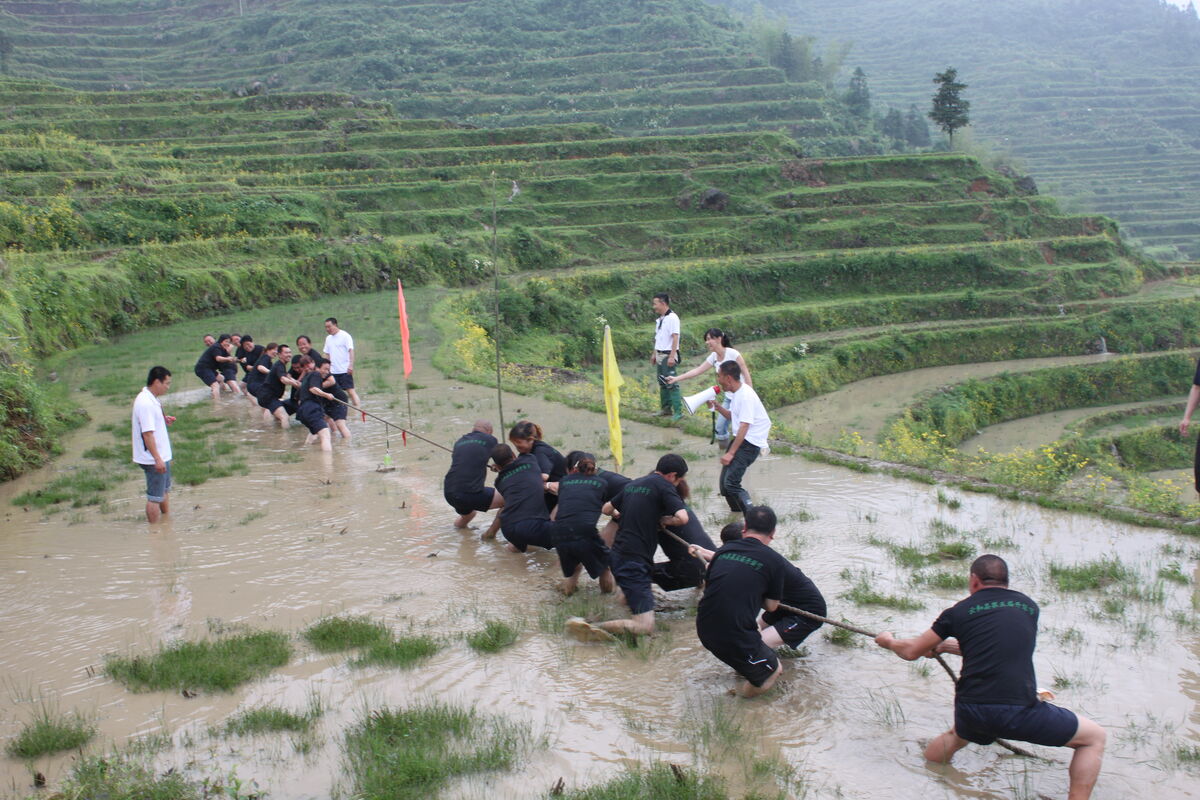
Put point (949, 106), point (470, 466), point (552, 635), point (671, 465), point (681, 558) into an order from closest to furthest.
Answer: point (552, 635), point (671, 465), point (681, 558), point (470, 466), point (949, 106)

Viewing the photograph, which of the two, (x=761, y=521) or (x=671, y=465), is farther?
(x=671, y=465)

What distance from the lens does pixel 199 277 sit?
2833 cm

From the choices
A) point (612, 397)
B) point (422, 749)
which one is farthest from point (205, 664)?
point (612, 397)

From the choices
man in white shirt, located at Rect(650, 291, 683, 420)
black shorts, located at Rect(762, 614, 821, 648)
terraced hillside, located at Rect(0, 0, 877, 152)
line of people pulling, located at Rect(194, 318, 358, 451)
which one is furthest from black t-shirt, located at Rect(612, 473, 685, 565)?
terraced hillside, located at Rect(0, 0, 877, 152)

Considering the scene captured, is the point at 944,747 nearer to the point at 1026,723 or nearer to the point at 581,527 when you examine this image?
the point at 1026,723

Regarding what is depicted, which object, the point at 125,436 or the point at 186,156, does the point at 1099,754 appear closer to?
the point at 125,436

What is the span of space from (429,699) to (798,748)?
257 cm

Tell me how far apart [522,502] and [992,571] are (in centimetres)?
476

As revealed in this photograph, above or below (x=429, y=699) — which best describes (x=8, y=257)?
above

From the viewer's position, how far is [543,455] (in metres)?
9.59

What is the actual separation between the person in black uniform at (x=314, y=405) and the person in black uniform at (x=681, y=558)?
723cm

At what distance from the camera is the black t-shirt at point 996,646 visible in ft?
16.9

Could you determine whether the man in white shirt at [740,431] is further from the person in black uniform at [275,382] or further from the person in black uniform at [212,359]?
the person in black uniform at [212,359]

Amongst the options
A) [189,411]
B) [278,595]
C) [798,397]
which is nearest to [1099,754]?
[278,595]
